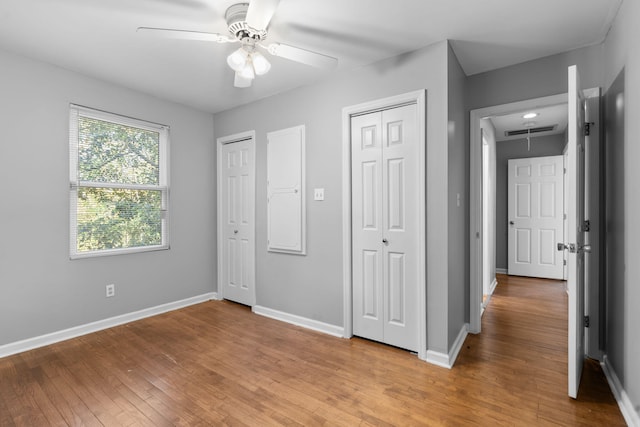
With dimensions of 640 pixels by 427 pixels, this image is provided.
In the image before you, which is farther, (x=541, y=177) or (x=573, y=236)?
(x=541, y=177)

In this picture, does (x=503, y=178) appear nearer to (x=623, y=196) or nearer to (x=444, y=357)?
(x=623, y=196)

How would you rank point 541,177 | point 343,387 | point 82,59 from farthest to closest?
point 541,177 < point 82,59 < point 343,387

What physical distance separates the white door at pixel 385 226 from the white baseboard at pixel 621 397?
121cm

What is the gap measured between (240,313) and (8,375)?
1.88 m

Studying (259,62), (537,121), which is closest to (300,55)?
(259,62)

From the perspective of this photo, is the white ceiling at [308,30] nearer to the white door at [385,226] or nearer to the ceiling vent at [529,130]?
the white door at [385,226]

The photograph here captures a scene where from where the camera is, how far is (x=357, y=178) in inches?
109

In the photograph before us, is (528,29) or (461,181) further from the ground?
(528,29)

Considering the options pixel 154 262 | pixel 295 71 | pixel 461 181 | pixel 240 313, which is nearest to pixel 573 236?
pixel 461 181

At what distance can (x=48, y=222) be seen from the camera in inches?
107

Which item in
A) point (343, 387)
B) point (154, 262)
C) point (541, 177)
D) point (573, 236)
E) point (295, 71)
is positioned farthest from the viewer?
point (541, 177)

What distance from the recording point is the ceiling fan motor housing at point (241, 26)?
1.91 m

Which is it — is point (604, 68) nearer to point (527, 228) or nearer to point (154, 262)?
point (527, 228)

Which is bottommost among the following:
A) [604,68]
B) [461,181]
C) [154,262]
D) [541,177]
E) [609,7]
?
[154,262]
